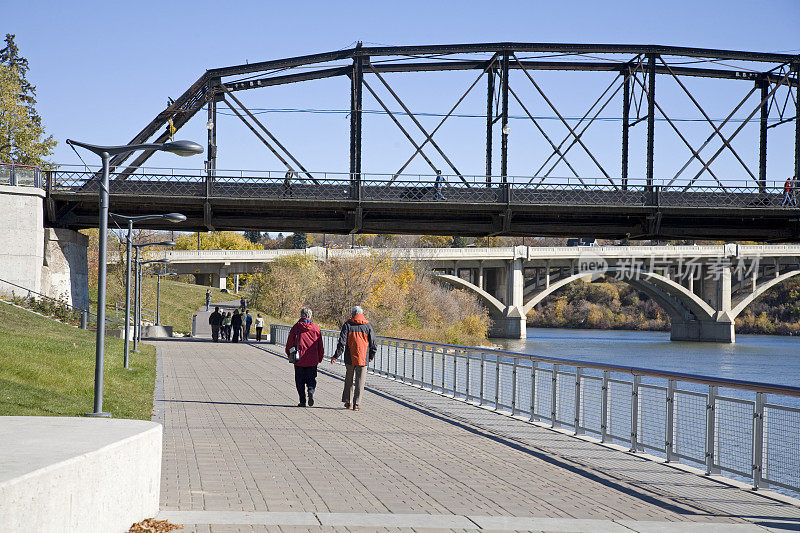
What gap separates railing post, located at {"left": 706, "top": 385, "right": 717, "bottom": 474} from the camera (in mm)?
9609

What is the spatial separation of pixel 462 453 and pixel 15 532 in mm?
6898

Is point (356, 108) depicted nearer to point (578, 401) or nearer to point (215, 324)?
point (215, 324)

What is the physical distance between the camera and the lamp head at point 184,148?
12.7 m

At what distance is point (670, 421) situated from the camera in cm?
1046

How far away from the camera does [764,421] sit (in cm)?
885

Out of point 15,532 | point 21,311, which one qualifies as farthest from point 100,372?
point 21,311

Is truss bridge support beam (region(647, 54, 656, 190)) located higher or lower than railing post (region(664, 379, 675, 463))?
higher

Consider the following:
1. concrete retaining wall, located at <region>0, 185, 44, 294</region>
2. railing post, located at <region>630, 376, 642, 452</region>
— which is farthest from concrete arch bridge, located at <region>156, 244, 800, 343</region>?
railing post, located at <region>630, 376, 642, 452</region>

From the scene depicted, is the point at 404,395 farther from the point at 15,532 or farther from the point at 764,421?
the point at 15,532

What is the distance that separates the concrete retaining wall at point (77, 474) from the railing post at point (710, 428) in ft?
18.8

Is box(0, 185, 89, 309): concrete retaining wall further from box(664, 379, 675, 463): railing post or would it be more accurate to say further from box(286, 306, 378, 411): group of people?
box(664, 379, 675, 463): railing post

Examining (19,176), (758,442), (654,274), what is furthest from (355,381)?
(654,274)

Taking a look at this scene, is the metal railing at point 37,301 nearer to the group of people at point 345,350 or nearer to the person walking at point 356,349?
the group of people at point 345,350

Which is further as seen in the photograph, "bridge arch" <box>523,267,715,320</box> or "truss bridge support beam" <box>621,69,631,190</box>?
"bridge arch" <box>523,267,715,320</box>
